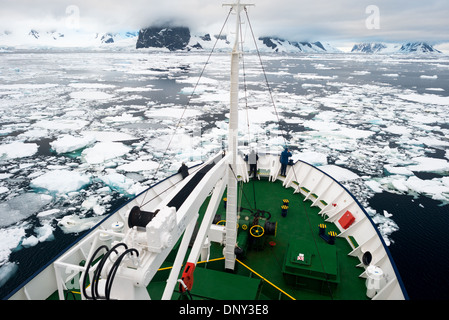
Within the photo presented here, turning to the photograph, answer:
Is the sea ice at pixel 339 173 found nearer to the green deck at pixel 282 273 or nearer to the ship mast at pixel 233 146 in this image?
the green deck at pixel 282 273

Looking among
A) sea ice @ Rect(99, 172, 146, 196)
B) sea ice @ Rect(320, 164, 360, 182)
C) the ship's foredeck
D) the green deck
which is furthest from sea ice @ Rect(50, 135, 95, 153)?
→ sea ice @ Rect(320, 164, 360, 182)

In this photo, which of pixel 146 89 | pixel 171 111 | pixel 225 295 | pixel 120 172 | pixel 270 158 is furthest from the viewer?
pixel 146 89

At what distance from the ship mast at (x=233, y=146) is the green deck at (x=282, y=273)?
1.60ft

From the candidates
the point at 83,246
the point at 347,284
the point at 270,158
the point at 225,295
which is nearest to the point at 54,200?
the point at 83,246

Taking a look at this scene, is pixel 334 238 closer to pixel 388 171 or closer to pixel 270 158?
pixel 270 158

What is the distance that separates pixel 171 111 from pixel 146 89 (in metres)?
12.9

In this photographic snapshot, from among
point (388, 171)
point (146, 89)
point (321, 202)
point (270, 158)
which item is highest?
point (146, 89)

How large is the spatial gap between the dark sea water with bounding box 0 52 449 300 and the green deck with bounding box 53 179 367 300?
2.96 meters

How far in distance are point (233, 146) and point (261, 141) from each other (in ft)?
41.2

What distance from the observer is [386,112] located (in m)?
24.3

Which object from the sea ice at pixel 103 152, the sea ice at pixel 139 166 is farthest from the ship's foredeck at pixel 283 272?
the sea ice at pixel 103 152

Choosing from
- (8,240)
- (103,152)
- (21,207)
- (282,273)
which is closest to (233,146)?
(282,273)

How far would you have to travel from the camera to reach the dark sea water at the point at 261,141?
337 inches

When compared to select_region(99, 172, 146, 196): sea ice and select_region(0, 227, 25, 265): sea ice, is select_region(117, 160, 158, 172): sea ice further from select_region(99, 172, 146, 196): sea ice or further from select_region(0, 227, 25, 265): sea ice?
select_region(0, 227, 25, 265): sea ice
